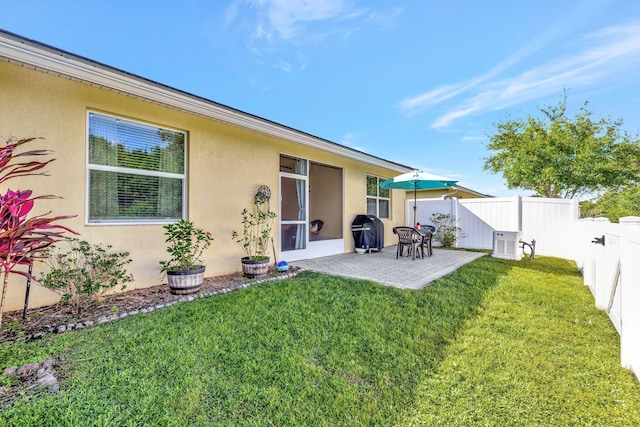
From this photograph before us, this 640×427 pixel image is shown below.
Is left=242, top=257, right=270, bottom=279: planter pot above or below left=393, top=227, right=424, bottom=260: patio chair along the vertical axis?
below

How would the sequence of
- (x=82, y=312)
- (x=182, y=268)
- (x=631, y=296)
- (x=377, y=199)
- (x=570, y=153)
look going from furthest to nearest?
(x=570, y=153), (x=377, y=199), (x=182, y=268), (x=82, y=312), (x=631, y=296)

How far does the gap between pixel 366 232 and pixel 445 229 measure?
4.26 metres

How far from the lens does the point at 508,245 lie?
26.0ft

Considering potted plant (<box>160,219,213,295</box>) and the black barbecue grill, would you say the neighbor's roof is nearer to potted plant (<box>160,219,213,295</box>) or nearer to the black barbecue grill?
potted plant (<box>160,219,213,295</box>)

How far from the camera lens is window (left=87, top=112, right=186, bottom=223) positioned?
13.8 feet

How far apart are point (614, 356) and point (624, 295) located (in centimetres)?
62

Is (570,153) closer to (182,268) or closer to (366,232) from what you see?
(366,232)

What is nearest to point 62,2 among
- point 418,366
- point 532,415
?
point 418,366

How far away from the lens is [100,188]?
423 cm

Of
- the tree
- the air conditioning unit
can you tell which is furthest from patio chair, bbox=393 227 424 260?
the tree

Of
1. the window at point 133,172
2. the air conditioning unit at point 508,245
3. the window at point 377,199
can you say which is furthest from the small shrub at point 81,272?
the air conditioning unit at point 508,245

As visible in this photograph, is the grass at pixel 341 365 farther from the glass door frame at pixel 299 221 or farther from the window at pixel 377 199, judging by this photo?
the window at pixel 377 199

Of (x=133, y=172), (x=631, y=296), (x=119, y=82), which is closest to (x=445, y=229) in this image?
(x=631, y=296)

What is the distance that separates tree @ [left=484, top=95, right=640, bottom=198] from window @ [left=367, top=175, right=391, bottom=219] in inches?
343
